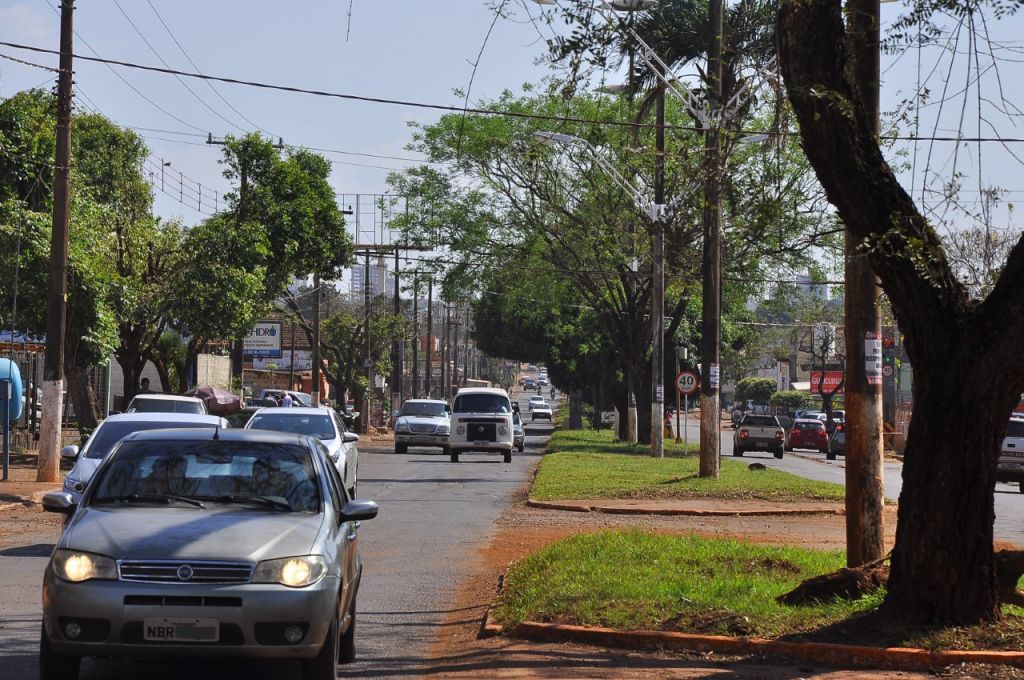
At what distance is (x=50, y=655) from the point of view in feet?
23.9

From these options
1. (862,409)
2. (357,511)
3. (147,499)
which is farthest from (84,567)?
(862,409)

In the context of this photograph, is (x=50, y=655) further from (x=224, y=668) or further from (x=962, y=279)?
(x=962, y=279)

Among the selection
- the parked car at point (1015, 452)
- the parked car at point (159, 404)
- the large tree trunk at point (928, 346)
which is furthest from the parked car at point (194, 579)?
the parked car at point (1015, 452)

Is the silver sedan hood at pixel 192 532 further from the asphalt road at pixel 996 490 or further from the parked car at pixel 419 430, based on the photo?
the parked car at pixel 419 430

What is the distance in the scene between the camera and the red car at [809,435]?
6147 centimetres

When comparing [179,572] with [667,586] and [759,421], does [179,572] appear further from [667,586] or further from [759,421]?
[759,421]

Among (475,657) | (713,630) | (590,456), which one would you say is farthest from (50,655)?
(590,456)

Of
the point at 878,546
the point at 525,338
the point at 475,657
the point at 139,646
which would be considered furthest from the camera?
the point at 525,338

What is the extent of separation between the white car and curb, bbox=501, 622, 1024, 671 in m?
11.3

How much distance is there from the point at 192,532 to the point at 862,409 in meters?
6.10

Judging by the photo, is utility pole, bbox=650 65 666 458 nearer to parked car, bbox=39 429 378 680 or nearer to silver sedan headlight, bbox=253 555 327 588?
parked car, bbox=39 429 378 680

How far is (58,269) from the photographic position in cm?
2292

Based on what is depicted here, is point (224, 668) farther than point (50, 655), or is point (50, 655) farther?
point (224, 668)

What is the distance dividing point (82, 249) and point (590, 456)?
14463 mm
